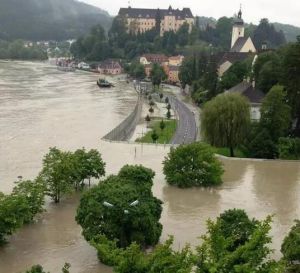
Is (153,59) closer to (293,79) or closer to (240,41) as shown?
(240,41)

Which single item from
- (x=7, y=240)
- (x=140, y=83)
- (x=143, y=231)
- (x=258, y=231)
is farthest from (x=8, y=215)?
(x=140, y=83)

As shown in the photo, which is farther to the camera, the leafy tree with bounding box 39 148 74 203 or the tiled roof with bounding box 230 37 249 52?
the tiled roof with bounding box 230 37 249 52

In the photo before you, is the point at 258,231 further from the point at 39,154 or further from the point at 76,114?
the point at 76,114

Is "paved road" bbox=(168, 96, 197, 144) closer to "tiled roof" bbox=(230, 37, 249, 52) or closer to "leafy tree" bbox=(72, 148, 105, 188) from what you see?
"leafy tree" bbox=(72, 148, 105, 188)

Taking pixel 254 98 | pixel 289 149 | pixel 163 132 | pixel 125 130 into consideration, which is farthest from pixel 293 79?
pixel 125 130

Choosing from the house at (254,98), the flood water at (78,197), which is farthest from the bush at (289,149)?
the house at (254,98)

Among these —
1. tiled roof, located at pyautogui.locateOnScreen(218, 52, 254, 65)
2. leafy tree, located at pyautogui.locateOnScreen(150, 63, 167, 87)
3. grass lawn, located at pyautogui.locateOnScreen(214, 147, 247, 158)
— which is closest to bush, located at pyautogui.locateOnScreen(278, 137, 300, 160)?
grass lawn, located at pyautogui.locateOnScreen(214, 147, 247, 158)
